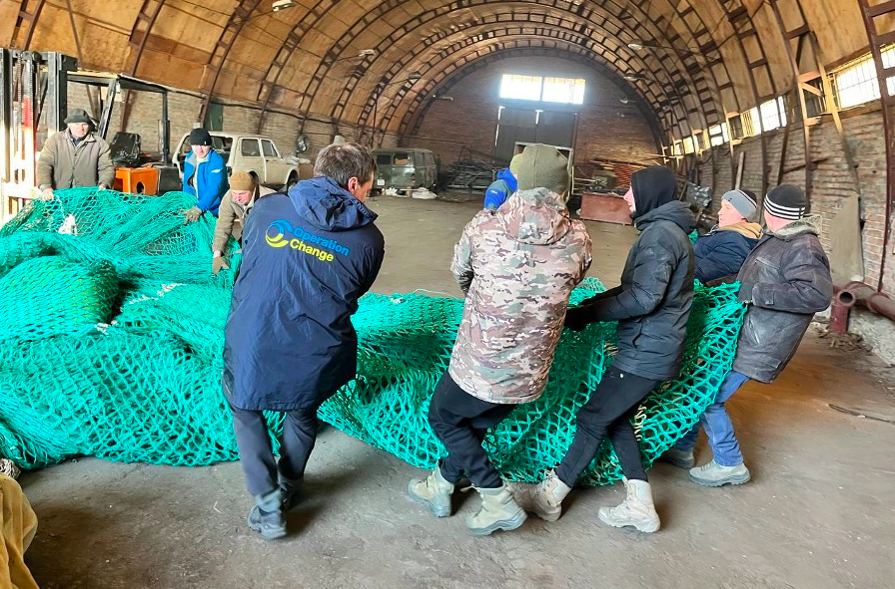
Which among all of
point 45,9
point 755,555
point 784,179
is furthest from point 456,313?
point 45,9

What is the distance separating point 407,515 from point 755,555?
1495 mm

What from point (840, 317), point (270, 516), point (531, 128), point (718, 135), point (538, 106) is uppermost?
point (538, 106)

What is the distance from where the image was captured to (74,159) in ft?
19.3

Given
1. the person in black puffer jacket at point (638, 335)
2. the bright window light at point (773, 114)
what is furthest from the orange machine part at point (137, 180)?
the bright window light at point (773, 114)

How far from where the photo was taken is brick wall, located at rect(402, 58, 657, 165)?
25531mm

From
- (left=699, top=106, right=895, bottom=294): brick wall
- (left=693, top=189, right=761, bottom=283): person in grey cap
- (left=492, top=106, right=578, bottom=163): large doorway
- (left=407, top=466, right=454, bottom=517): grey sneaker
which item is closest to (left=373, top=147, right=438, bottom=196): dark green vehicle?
(left=492, top=106, right=578, bottom=163): large doorway

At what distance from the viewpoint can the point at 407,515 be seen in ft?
9.41

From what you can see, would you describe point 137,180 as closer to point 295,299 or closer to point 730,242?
point 295,299

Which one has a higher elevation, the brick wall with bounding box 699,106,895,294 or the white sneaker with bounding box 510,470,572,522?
the brick wall with bounding box 699,106,895,294

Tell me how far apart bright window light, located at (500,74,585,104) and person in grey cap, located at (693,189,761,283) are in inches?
923

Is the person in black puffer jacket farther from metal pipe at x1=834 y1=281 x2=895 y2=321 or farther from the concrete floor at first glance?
metal pipe at x1=834 y1=281 x2=895 y2=321

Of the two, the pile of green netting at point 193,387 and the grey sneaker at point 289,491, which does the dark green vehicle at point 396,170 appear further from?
the grey sneaker at point 289,491

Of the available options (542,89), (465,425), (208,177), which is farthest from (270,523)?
(542,89)

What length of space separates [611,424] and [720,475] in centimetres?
87
